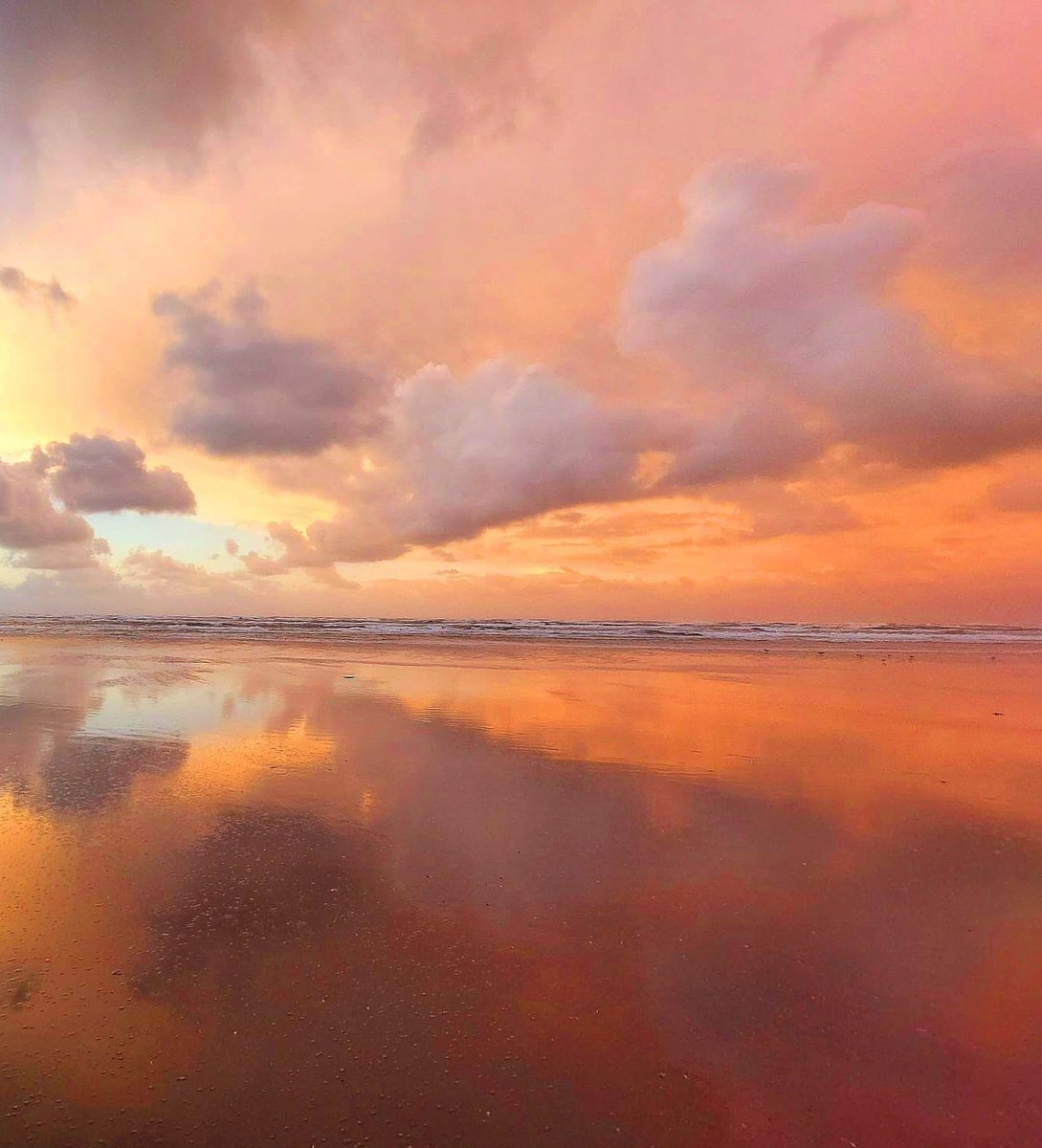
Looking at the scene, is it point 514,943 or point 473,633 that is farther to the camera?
point 473,633

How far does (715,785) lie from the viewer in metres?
8.49

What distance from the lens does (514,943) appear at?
177 inches

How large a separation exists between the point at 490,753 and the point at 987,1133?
24.3 ft

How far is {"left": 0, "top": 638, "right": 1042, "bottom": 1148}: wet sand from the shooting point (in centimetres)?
312

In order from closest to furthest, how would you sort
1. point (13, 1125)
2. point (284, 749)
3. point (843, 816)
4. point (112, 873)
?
point (13, 1125) < point (112, 873) < point (843, 816) < point (284, 749)

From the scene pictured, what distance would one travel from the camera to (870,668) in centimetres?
2541

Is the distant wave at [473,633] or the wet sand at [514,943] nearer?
the wet sand at [514,943]

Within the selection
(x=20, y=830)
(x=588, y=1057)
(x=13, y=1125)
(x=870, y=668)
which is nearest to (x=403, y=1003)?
(x=588, y=1057)

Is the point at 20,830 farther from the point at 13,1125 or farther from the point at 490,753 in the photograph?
the point at 490,753

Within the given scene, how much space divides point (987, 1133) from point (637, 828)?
3.92 metres

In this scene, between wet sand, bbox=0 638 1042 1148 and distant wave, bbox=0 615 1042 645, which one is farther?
distant wave, bbox=0 615 1042 645

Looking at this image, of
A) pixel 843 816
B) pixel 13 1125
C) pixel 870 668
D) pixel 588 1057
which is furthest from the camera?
pixel 870 668

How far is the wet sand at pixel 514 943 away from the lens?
3119 mm

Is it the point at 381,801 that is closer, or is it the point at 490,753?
the point at 381,801
